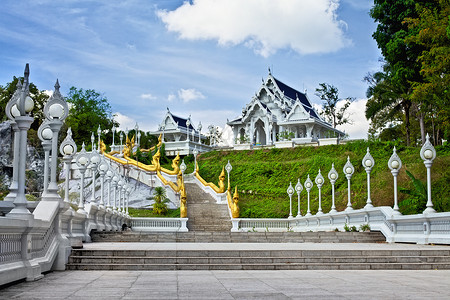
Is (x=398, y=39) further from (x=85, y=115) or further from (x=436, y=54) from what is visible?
(x=85, y=115)

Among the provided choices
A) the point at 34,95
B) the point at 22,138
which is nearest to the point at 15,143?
the point at 22,138

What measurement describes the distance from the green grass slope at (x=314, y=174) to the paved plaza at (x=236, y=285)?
17390 mm

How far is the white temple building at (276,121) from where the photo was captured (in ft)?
215

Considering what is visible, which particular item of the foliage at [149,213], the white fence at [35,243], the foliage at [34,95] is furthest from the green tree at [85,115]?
the white fence at [35,243]

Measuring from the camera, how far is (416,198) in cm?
2439

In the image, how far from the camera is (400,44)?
104ft

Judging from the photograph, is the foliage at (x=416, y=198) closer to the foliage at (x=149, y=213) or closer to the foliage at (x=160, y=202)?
the foliage at (x=149, y=213)

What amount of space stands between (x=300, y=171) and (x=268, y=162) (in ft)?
16.3

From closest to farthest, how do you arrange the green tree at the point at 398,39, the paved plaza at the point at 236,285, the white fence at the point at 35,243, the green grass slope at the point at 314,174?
the paved plaza at the point at 236,285 < the white fence at the point at 35,243 < the green tree at the point at 398,39 < the green grass slope at the point at 314,174

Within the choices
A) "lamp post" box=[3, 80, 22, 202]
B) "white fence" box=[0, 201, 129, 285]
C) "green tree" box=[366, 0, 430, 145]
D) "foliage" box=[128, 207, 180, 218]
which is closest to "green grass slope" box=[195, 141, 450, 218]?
"foliage" box=[128, 207, 180, 218]

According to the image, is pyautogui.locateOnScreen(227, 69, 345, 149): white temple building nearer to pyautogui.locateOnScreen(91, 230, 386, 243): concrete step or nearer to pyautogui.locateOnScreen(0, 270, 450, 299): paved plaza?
pyautogui.locateOnScreen(91, 230, 386, 243): concrete step

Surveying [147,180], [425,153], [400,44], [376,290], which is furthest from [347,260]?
[147,180]

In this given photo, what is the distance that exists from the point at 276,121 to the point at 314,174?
76.6 feet

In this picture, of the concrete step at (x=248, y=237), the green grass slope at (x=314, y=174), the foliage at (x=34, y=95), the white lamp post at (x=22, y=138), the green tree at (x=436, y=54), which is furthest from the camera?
the foliage at (x=34, y=95)
